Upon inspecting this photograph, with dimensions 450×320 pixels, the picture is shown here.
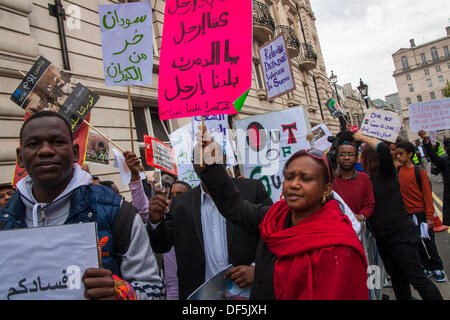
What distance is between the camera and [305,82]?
21.1 m

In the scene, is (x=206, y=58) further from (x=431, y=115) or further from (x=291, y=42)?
(x=291, y=42)

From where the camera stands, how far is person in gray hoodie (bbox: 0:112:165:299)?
1436mm

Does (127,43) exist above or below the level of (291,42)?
below

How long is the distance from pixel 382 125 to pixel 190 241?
356 cm

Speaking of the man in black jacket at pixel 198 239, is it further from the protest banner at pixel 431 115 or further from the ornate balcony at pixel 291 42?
the ornate balcony at pixel 291 42

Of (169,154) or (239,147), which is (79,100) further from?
(239,147)

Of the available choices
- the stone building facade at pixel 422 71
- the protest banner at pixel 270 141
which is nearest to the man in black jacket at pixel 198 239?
the protest banner at pixel 270 141

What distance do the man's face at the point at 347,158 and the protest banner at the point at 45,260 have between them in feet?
9.65

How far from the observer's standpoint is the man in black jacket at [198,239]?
2.11m

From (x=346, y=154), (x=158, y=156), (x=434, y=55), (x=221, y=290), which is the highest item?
(x=434, y=55)

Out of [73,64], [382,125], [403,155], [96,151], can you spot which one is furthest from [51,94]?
[403,155]

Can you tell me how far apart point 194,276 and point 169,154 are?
2.97 m

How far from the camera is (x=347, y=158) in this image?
3.45 meters

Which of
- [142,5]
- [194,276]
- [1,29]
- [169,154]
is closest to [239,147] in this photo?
[169,154]
